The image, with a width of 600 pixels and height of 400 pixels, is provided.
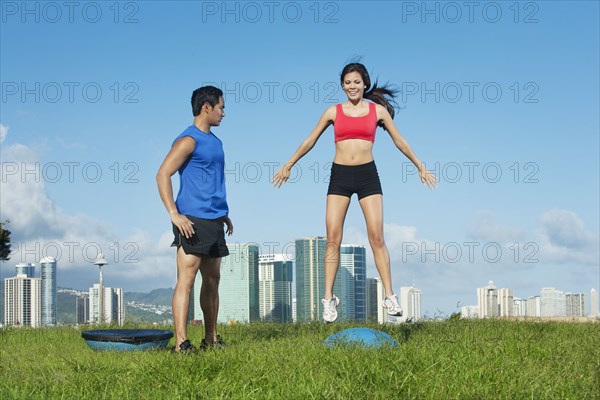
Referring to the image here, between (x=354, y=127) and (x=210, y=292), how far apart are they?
8.11 ft

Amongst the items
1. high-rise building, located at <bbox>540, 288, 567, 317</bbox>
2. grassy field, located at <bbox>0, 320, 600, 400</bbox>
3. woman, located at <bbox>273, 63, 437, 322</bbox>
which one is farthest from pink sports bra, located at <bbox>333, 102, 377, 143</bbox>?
high-rise building, located at <bbox>540, 288, 567, 317</bbox>

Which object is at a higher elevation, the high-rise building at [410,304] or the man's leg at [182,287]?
the man's leg at [182,287]

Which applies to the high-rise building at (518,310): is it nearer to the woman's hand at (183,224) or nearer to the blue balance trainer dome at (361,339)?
the blue balance trainer dome at (361,339)

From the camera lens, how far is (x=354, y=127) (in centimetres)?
784

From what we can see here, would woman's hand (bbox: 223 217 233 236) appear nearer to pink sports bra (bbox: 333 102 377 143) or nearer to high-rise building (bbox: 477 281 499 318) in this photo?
pink sports bra (bbox: 333 102 377 143)

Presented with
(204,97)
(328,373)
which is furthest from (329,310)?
(204,97)

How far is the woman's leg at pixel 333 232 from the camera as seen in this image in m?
7.94

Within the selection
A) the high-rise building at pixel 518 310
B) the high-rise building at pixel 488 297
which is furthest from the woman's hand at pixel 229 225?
the high-rise building at pixel 488 297

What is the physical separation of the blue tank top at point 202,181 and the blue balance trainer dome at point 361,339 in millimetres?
1820

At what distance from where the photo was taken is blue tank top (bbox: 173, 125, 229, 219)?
7441mm

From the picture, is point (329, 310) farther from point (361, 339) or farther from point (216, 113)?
point (216, 113)

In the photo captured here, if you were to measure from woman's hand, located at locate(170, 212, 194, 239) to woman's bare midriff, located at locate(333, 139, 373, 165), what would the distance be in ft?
6.06

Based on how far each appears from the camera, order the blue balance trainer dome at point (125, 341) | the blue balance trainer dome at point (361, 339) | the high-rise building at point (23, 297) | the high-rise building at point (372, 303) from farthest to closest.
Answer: the high-rise building at point (23, 297) → the high-rise building at point (372, 303) → the blue balance trainer dome at point (125, 341) → the blue balance trainer dome at point (361, 339)

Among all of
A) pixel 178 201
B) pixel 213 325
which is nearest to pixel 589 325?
pixel 213 325
